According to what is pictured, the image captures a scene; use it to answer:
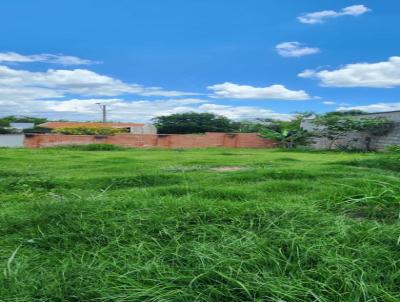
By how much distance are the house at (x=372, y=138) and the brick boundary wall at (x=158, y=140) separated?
213 cm

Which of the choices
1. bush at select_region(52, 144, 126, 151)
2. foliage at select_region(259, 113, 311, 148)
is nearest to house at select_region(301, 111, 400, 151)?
foliage at select_region(259, 113, 311, 148)

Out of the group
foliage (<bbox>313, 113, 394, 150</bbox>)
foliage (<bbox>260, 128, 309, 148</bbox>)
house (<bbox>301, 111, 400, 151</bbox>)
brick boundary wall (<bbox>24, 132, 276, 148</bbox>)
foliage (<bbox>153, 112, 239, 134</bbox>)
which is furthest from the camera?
foliage (<bbox>153, 112, 239, 134</bbox>)

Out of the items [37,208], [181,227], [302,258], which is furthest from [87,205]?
[302,258]

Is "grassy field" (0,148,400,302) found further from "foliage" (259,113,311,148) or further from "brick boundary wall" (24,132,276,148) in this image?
"foliage" (259,113,311,148)

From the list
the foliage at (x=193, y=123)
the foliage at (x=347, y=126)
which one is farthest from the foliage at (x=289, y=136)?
the foliage at (x=193, y=123)

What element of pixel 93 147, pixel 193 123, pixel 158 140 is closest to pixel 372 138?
pixel 158 140

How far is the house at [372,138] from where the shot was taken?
51.7ft

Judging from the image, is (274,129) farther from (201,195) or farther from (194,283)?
(194,283)

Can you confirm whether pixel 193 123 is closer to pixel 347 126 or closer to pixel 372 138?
pixel 347 126

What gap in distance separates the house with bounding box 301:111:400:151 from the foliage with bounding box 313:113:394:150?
15cm

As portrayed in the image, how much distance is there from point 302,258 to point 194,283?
0.51 metres

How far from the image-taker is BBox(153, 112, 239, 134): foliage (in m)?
26.9

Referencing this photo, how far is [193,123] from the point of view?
2683 cm

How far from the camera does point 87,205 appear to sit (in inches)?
101
